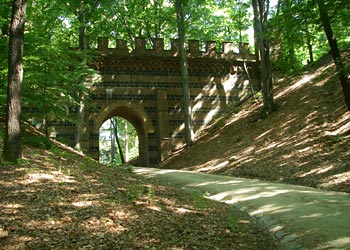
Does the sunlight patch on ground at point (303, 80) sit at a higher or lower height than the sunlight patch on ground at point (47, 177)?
higher

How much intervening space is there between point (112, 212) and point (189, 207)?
1.82 metres

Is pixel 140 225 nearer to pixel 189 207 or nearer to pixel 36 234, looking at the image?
pixel 36 234

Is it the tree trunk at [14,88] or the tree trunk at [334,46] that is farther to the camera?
the tree trunk at [334,46]

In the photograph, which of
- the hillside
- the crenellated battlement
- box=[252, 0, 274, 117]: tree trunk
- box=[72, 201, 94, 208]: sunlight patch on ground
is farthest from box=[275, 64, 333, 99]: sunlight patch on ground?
box=[72, 201, 94, 208]: sunlight patch on ground

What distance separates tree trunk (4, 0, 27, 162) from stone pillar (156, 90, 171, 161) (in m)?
14.6

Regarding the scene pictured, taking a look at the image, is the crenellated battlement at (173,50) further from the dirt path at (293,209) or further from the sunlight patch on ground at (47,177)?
the sunlight patch on ground at (47,177)

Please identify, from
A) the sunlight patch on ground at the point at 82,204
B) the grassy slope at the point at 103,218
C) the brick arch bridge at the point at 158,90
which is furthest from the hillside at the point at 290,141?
the sunlight patch on ground at the point at 82,204

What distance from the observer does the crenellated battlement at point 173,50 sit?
2259 cm

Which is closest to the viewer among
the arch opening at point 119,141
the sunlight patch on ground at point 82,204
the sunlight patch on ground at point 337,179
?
the sunlight patch on ground at point 82,204

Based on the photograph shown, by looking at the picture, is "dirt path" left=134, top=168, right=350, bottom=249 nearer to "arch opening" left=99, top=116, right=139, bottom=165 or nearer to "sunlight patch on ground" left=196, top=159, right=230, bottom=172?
"sunlight patch on ground" left=196, top=159, right=230, bottom=172

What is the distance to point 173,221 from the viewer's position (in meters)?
5.62

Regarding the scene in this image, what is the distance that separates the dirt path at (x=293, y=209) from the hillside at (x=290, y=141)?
1599 millimetres

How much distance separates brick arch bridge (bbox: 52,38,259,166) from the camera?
22.4m

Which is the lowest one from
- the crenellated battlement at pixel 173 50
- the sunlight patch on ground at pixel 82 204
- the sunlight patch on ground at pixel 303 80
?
the sunlight patch on ground at pixel 82 204
